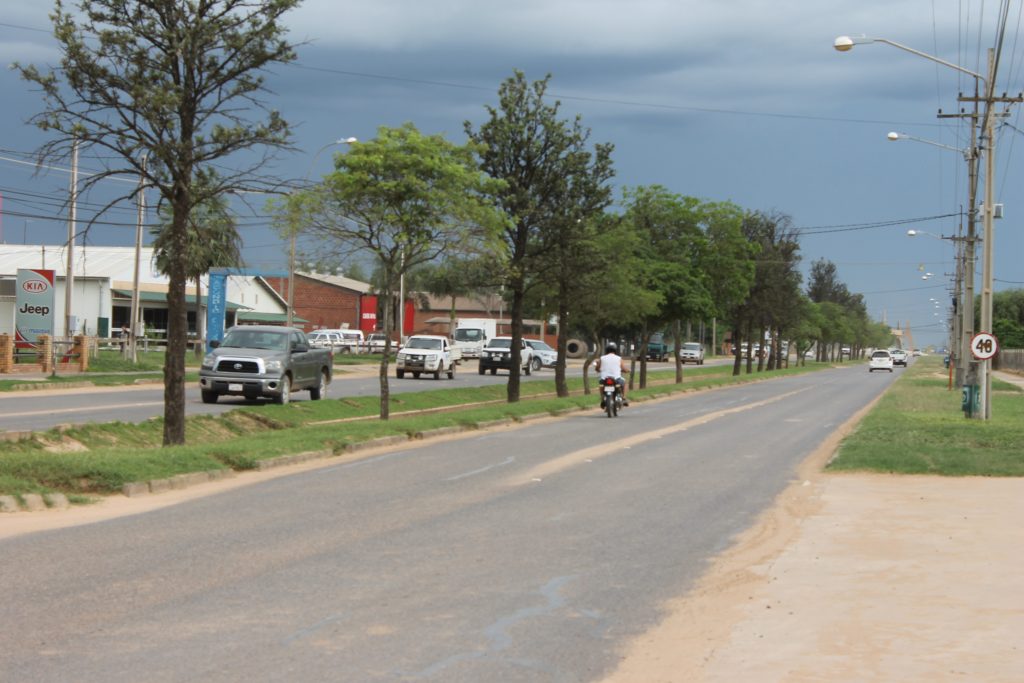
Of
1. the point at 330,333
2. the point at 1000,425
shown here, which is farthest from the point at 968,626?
the point at 330,333

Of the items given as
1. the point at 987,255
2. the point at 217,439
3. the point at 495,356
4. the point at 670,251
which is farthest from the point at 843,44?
the point at 495,356

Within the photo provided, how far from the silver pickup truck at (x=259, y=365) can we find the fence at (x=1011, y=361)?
72.5 m

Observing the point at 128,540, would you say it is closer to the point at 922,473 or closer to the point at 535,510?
the point at 535,510

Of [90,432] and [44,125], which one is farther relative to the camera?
Answer: [90,432]

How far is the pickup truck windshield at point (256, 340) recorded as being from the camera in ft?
99.0

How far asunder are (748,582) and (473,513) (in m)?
3.90

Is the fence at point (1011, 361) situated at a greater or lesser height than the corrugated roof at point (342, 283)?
lesser

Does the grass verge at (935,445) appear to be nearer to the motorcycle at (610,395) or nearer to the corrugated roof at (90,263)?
the motorcycle at (610,395)

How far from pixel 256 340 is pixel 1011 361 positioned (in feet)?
273

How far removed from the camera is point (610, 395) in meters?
30.3

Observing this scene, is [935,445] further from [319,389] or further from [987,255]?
[319,389]

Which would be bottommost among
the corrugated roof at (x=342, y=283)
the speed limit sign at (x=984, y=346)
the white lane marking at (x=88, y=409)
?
the white lane marking at (x=88, y=409)

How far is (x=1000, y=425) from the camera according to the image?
25.6 meters

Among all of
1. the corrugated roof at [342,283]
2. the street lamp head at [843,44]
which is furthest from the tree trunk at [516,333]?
the corrugated roof at [342,283]
